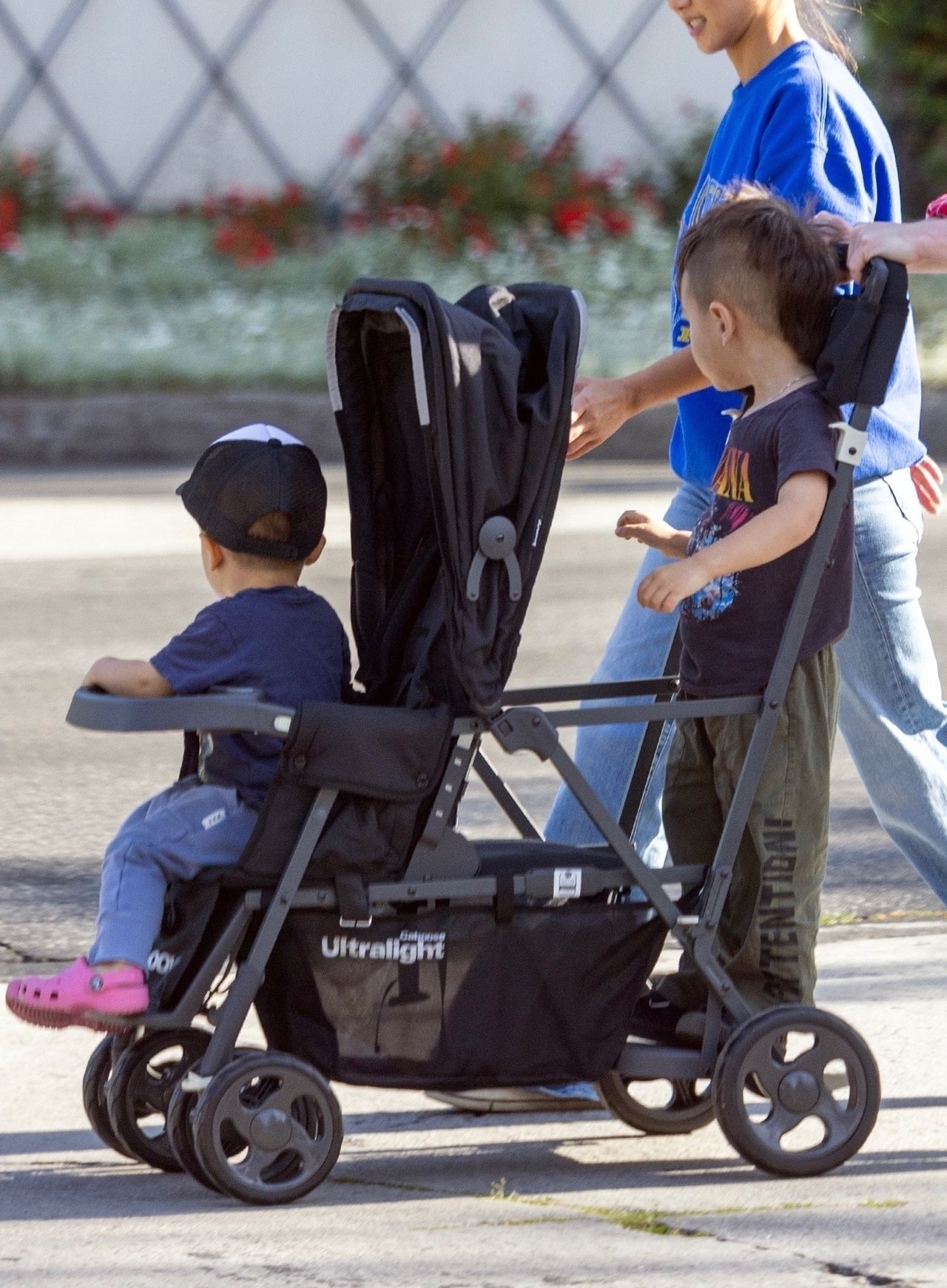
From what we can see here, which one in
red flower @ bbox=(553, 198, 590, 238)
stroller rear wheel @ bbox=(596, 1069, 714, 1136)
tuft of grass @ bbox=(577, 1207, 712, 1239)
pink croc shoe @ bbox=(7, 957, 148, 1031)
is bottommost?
tuft of grass @ bbox=(577, 1207, 712, 1239)

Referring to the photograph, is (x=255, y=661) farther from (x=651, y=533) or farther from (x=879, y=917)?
(x=879, y=917)

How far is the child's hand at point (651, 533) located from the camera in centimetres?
376

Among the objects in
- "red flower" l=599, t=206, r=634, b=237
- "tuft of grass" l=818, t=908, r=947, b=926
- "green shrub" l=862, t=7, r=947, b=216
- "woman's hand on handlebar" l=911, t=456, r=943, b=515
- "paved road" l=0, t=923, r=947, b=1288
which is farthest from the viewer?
"green shrub" l=862, t=7, r=947, b=216

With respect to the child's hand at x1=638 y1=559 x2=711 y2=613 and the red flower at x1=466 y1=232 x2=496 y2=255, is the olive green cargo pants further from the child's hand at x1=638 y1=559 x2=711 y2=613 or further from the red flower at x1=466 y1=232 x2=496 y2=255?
the red flower at x1=466 y1=232 x2=496 y2=255

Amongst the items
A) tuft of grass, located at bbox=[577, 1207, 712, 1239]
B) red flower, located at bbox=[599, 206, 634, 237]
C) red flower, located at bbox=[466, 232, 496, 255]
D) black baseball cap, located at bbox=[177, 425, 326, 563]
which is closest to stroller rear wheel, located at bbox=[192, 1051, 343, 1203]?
tuft of grass, located at bbox=[577, 1207, 712, 1239]

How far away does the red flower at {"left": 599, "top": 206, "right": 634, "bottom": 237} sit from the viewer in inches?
680

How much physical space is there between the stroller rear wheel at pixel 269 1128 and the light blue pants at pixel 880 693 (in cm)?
89

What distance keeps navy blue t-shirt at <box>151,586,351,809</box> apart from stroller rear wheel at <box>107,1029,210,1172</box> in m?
0.39

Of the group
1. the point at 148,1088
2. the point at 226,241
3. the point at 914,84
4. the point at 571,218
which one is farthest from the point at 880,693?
the point at 914,84

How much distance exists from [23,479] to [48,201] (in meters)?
5.90

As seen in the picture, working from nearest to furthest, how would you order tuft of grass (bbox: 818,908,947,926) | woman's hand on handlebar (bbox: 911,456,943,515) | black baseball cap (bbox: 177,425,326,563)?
1. black baseball cap (bbox: 177,425,326,563)
2. woman's hand on handlebar (bbox: 911,456,943,515)
3. tuft of grass (bbox: 818,908,947,926)

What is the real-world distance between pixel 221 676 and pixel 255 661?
6cm

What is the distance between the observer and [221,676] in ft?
11.1

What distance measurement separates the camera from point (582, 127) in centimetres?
1908
